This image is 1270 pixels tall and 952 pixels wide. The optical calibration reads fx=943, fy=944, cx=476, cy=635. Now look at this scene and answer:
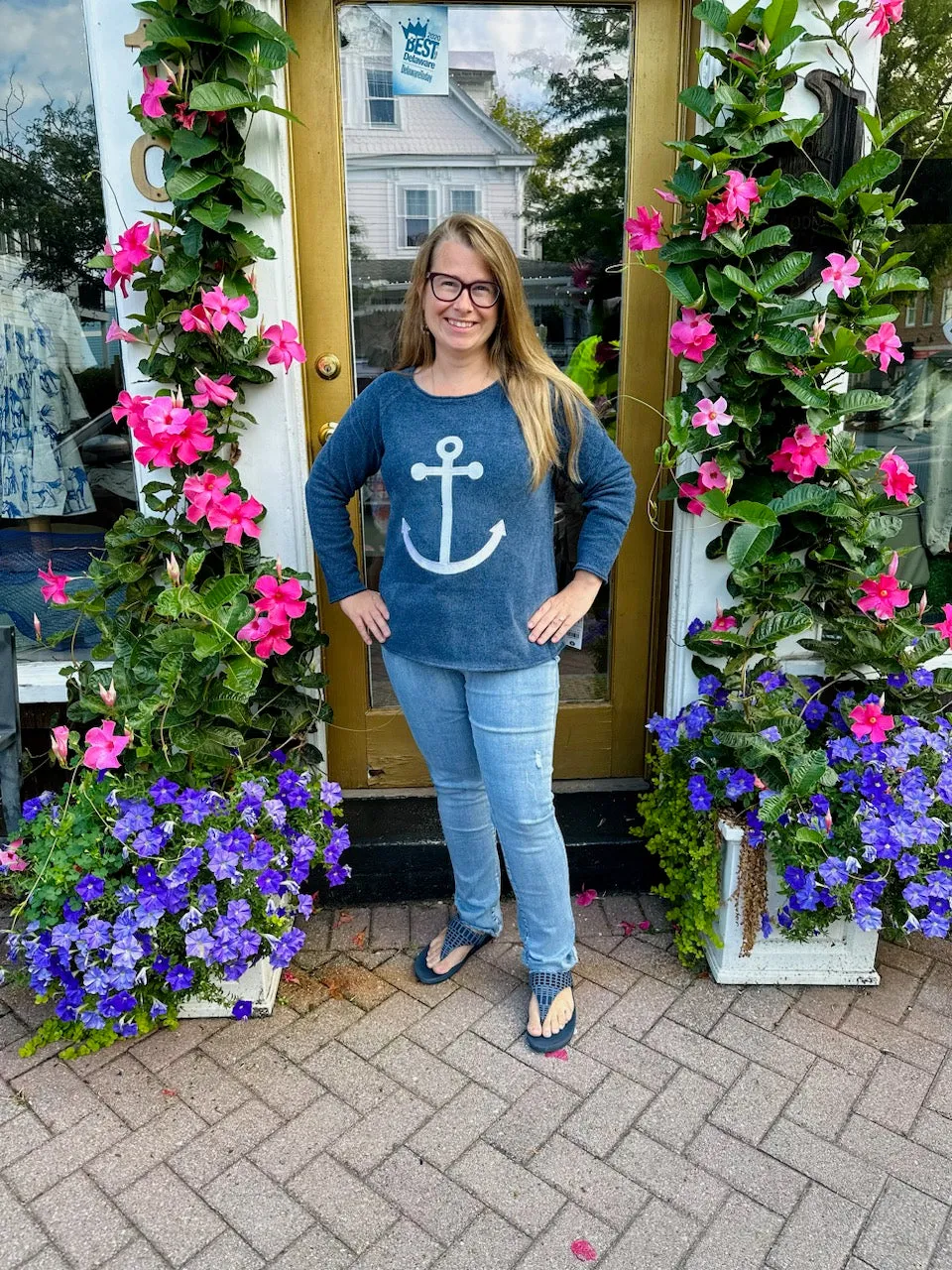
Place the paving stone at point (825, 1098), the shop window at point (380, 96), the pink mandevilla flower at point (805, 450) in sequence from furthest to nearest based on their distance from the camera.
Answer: the shop window at point (380, 96) < the pink mandevilla flower at point (805, 450) < the paving stone at point (825, 1098)

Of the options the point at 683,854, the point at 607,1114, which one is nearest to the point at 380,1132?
the point at 607,1114

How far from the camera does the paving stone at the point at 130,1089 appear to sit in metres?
2.16

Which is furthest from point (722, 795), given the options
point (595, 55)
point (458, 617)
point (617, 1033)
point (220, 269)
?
point (595, 55)

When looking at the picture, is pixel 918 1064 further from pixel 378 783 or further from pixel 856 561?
pixel 378 783

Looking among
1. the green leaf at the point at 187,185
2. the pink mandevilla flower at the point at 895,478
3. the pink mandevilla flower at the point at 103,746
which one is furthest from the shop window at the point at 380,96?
the pink mandevilla flower at the point at 103,746

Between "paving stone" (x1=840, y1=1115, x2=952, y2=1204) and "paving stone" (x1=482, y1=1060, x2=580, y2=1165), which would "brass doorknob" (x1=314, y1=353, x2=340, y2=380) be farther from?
"paving stone" (x1=840, y1=1115, x2=952, y2=1204)

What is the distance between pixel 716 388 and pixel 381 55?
1.32 m

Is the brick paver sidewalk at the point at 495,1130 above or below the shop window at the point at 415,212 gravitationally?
below

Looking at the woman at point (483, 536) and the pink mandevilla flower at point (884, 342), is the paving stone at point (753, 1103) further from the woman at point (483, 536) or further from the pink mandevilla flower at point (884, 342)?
the pink mandevilla flower at point (884, 342)

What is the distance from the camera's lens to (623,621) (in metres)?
3.05

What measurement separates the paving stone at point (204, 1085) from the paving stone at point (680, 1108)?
→ 0.94 m

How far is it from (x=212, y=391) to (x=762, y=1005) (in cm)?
213

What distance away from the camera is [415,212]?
2764 millimetres

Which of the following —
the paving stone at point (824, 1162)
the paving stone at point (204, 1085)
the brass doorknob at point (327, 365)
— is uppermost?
the brass doorknob at point (327, 365)
